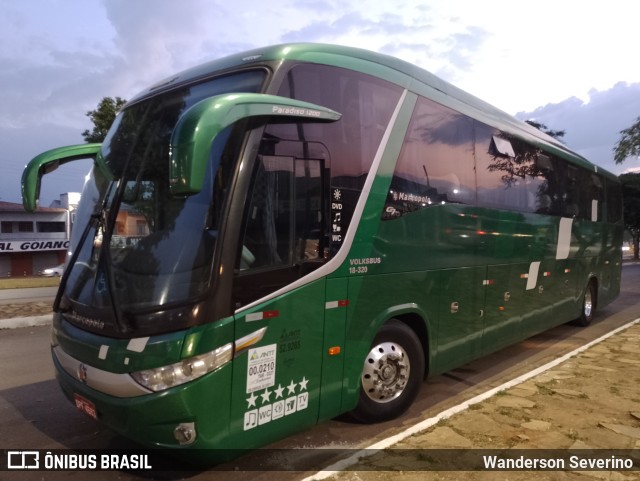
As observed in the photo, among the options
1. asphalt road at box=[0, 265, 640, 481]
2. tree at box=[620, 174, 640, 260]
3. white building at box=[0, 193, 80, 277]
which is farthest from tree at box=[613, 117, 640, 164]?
white building at box=[0, 193, 80, 277]

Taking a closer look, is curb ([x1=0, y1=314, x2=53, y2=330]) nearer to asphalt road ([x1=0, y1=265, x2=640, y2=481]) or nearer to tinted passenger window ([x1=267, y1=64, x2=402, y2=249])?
asphalt road ([x1=0, y1=265, x2=640, y2=481])

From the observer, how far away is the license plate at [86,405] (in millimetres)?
3336

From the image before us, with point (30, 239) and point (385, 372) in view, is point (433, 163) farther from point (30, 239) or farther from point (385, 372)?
point (30, 239)

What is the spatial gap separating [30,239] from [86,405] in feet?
150

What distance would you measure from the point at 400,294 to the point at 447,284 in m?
0.92

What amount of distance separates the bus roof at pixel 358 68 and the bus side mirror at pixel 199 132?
2.52ft

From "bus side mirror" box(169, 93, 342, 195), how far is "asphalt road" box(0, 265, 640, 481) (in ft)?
7.43

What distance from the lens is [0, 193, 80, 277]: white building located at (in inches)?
1603

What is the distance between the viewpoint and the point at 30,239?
42000mm

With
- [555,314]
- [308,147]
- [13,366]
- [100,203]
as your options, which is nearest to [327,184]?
[308,147]

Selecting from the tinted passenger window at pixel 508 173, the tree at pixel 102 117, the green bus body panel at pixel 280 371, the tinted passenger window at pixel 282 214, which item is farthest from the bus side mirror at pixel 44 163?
the tree at pixel 102 117

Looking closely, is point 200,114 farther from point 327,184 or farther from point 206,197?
point 327,184

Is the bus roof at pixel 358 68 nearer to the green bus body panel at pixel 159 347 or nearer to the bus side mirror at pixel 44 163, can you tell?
the bus side mirror at pixel 44 163

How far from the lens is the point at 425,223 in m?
4.81
